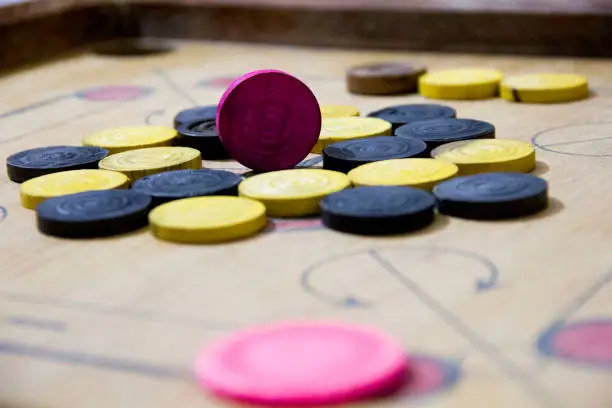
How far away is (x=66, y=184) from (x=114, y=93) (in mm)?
932

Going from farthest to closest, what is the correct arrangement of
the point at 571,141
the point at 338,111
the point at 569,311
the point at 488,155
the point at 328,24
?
the point at 328,24, the point at 338,111, the point at 571,141, the point at 488,155, the point at 569,311

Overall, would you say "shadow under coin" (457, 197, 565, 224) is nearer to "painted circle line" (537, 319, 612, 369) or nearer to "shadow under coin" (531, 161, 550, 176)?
"shadow under coin" (531, 161, 550, 176)

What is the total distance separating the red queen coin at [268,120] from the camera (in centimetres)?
175

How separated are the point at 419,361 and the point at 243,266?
0.37 meters

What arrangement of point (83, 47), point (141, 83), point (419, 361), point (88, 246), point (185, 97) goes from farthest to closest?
1. point (83, 47)
2. point (141, 83)
3. point (185, 97)
4. point (88, 246)
5. point (419, 361)

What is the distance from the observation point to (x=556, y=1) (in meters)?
2.74

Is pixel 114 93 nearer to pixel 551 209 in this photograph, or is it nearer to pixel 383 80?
pixel 383 80

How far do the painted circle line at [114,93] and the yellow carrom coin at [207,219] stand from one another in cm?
105

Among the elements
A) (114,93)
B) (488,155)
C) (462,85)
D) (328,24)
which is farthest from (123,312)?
(328,24)

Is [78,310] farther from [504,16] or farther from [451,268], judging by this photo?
[504,16]

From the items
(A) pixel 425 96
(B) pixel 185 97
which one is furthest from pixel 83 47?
(A) pixel 425 96

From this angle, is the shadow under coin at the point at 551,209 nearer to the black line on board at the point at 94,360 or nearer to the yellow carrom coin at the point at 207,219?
the yellow carrom coin at the point at 207,219

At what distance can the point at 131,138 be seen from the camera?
2.01 metres

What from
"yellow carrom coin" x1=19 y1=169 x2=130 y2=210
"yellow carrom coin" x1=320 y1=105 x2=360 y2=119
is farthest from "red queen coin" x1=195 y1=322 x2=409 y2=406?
"yellow carrom coin" x1=320 y1=105 x2=360 y2=119
